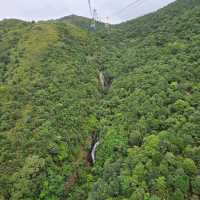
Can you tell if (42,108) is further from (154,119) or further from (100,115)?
(154,119)

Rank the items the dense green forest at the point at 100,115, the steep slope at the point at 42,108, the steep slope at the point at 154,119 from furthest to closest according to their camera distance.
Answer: the steep slope at the point at 42,108 → the dense green forest at the point at 100,115 → the steep slope at the point at 154,119

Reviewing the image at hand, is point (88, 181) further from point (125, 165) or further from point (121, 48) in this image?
point (121, 48)

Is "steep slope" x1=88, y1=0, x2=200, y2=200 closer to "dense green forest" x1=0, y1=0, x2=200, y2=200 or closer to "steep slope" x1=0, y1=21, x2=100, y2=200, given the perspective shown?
"dense green forest" x1=0, y1=0, x2=200, y2=200

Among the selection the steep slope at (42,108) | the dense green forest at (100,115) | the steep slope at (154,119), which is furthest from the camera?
the steep slope at (42,108)

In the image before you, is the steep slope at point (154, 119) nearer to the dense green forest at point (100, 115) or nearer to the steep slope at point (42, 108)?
the dense green forest at point (100, 115)

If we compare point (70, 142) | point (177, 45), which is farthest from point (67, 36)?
point (70, 142)

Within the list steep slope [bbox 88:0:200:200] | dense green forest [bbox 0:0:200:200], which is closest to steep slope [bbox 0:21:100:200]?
dense green forest [bbox 0:0:200:200]

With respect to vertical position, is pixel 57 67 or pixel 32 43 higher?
pixel 32 43

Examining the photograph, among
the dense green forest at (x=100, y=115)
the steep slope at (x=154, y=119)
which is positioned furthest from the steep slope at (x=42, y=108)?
the steep slope at (x=154, y=119)

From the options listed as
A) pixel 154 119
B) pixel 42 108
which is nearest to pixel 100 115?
pixel 42 108
